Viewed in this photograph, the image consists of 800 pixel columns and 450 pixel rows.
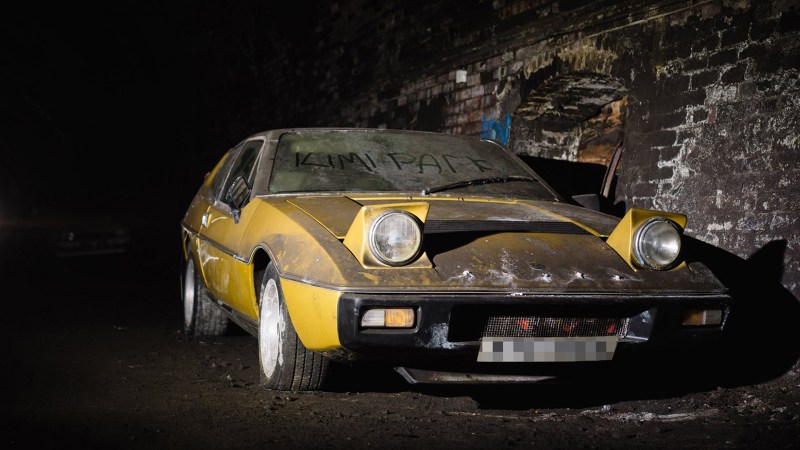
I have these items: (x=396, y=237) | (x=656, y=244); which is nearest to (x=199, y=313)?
(x=396, y=237)

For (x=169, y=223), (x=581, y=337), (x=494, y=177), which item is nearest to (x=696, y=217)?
(x=494, y=177)

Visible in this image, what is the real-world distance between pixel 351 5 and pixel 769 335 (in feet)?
25.2

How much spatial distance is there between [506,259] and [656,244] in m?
0.69

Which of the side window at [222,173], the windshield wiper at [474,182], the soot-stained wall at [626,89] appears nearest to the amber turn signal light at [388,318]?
the windshield wiper at [474,182]

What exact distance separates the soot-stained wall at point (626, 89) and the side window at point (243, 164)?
2828 mm

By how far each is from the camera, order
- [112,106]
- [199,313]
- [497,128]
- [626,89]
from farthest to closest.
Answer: [112,106] → [497,128] → [626,89] → [199,313]

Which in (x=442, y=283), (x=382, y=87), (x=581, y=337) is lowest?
(x=581, y=337)

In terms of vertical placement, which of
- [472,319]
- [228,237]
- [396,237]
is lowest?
[472,319]

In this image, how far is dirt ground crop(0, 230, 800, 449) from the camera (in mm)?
3029

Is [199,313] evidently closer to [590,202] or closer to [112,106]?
[590,202]

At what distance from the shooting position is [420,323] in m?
3.01

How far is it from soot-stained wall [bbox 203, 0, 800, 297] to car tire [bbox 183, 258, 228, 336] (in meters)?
3.11

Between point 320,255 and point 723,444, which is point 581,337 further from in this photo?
point 320,255

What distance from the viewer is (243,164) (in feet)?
16.5
